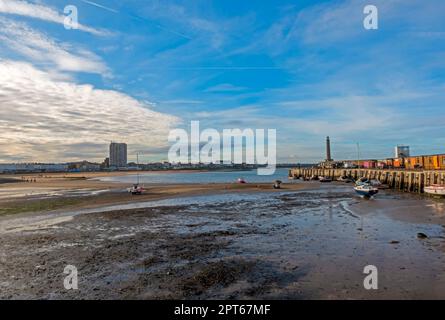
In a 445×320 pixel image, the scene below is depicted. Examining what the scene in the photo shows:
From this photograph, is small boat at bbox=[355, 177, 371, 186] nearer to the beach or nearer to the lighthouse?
the beach

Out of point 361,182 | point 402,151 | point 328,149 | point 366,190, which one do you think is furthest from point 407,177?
point 328,149

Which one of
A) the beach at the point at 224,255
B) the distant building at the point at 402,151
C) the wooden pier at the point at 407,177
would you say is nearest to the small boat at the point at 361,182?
the wooden pier at the point at 407,177

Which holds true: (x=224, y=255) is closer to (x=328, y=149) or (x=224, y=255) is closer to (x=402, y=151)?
(x=402, y=151)

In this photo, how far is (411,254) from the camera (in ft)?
44.8

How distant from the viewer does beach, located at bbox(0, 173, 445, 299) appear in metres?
9.98

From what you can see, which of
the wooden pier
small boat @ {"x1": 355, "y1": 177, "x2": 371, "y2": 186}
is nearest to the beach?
small boat @ {"x1": 355, "y1": 177, "x2": 371, "y2": 186}

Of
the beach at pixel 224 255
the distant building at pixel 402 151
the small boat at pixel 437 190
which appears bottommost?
the beach at pixel 224 255

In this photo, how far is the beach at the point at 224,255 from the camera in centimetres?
998

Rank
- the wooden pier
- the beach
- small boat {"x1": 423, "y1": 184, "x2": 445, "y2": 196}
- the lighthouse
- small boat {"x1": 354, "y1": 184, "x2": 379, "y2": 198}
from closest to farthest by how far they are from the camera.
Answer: the beach → small boat {"x1": 423, "y1": 184, "x2": 445, "y2": 196} → small boat {"x1": 354, "y1": 184, "x2": 379, "y2": 198} → the wooden pier → the lighthouse

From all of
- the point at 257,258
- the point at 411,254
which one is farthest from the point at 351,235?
the point at 257,258

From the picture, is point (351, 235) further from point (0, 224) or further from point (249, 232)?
point (0, 224)

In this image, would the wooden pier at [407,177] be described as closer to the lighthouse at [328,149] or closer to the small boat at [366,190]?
the small boat at [366,190]

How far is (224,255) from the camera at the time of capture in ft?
46.1
